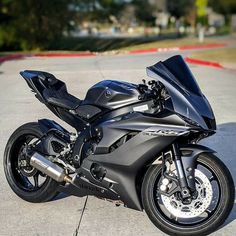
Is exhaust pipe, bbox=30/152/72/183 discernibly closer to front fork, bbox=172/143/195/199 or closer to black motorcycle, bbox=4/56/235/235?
black motorcycle, bbox=4/56/235/235

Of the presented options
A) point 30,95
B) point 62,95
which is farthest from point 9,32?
point 62,95

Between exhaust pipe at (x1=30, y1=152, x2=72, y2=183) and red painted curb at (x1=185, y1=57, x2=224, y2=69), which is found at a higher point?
exhaust pipe at (x1=30, y1=152, x2=72, y2=183)

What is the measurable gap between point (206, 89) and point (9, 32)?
28833mm

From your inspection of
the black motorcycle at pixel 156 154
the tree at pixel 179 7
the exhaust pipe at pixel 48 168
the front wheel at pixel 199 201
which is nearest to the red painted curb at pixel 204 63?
the exhaust pipe at pixel 48 168

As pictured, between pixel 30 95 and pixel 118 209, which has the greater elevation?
pixel 118 209

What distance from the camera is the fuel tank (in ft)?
14.6

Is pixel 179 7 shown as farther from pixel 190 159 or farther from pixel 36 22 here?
pixel 190 159

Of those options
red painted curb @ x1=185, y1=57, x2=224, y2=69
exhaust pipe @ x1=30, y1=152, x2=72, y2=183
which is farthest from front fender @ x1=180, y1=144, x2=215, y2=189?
red painted curb @ x1=185, y1=57, x2=224, y2=69

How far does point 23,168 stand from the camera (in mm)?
5324

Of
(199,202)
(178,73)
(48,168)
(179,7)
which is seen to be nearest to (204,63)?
(48,168)

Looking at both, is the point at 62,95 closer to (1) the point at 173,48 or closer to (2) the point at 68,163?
(2) the point at 68,163

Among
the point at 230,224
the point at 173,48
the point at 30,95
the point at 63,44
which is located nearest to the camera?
the point at 230,224

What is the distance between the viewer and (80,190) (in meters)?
4.70

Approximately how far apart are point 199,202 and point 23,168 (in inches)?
74.6
